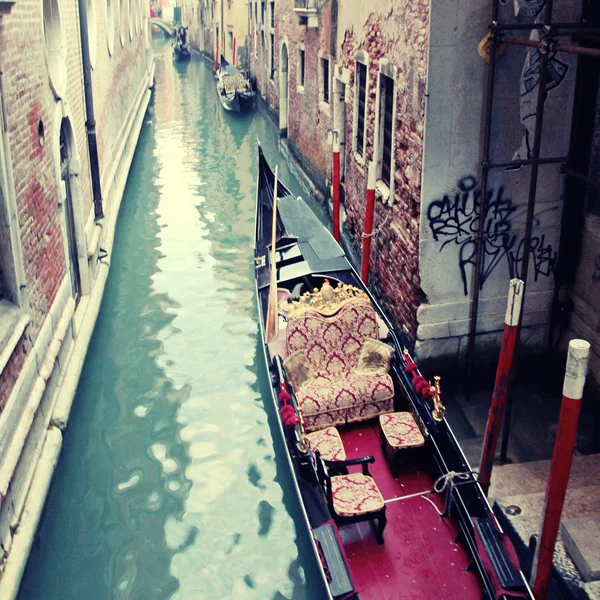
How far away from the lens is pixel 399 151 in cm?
558

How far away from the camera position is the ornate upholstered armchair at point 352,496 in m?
3.58

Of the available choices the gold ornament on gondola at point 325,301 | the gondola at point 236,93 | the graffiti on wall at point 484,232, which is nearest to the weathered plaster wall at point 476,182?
the graffiti on wall at point 484,232

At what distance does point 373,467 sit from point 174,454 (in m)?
1.50

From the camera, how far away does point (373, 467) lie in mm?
4223

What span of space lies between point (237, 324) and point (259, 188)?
1821 mm

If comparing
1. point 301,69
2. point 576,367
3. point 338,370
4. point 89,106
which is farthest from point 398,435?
point 301,69

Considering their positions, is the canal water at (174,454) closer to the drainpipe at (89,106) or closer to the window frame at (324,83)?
the drainpipe at (89,106)

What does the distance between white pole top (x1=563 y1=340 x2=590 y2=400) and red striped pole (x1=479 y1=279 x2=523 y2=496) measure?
0.79m

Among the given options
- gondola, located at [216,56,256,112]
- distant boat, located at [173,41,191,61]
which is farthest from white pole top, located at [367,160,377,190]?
distant boat, located at [173,41,191,61]

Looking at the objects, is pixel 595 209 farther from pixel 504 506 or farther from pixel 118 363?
pixel 118 363

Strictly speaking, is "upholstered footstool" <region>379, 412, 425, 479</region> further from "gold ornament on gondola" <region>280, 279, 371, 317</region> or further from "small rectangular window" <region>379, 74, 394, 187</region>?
"small rectangular window" <region>379, 74, 394, 187</region>

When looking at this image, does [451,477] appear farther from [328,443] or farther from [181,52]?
[181,52]

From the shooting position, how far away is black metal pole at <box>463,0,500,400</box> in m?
4.42

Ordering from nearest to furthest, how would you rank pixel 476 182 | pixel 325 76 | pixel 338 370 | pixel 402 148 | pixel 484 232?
pixel 338 370
pixel 476 182
pixel 484 232
pixel 402 148
pixel 325 76
